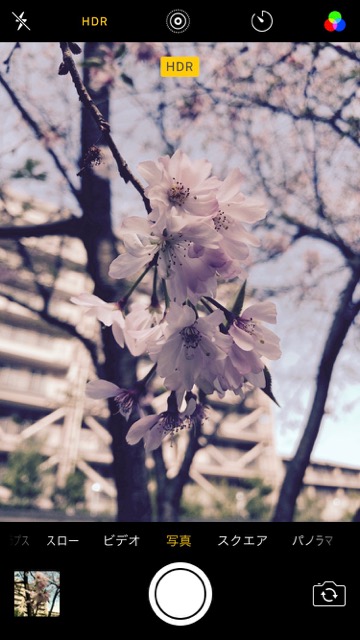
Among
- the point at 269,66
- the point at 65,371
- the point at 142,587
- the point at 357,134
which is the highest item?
the point at 65,371

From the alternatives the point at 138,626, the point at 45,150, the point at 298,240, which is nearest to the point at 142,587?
the point at 138,626

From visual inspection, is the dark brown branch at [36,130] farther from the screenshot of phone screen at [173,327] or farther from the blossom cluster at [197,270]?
the blossom cluster at [197,270]

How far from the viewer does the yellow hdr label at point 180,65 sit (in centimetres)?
127

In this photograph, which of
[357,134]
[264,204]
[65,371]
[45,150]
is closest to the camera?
[264,204]

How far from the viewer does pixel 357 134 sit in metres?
2.18

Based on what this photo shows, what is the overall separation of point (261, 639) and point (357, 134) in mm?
2094

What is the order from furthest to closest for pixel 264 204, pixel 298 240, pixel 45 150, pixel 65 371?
1. pixel 65 371
2. pixel 298 240
3. pixel 45 150
4. pixel 264 204

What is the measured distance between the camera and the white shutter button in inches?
41.1

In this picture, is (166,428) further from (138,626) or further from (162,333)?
(138,626)
